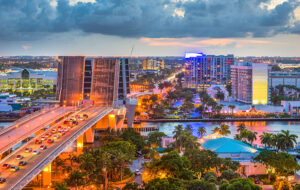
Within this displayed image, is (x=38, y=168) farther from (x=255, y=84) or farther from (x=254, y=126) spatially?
(x=255, y=84)

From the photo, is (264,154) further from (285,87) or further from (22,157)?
(285,87)

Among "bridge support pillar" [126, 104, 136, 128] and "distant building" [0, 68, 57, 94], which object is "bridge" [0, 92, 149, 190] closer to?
"bridge support pillar" [126, 104, 136, 128]

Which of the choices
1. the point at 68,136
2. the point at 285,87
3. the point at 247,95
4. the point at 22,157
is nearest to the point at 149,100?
the point at 247,95

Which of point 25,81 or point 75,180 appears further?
point 25,81

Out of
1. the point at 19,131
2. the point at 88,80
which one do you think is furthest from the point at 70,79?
the point at 19,131

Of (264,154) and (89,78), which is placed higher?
(89,78)

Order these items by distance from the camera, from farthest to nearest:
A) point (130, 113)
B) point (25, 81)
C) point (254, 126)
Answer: point (25, 81)
point (254, 126)
point (130, 113)

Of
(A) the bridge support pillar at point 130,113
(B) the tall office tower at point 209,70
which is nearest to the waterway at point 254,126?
(A) the bridge support pillar at point 130,113

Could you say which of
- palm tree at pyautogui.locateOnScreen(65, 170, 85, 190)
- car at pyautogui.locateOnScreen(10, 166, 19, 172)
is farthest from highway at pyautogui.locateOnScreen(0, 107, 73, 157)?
palm tree at pyautogui.locateOnScreen(65, 170, 85, 190)
